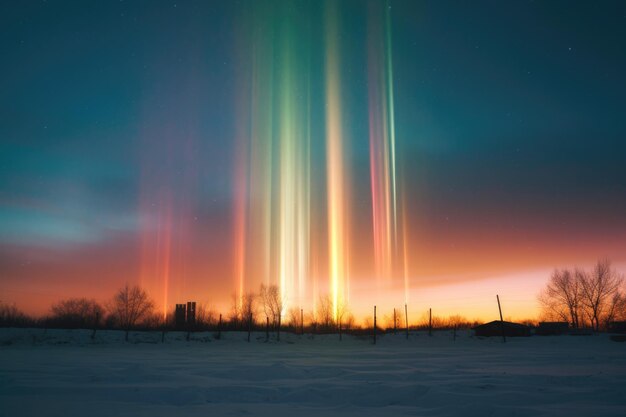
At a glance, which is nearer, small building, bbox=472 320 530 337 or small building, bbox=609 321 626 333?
small building, bbox=472 320 530 337

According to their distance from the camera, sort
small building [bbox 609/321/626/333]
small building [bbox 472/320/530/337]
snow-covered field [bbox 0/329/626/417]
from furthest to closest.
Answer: small building [bbox 609/321/626/333], small building [bbox 472/320/530/337], snow-covered field [bbox 0/329/626/417]

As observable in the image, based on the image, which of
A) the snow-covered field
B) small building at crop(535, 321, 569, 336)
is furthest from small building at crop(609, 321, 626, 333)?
the snow-covered field

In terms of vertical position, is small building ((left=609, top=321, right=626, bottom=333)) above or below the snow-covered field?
below

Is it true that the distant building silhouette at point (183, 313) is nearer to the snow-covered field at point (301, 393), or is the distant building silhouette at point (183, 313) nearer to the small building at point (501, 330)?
the small building at point (501, 330)

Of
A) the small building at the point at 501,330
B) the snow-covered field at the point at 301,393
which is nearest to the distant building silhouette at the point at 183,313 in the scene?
the small building at the point at 501,330

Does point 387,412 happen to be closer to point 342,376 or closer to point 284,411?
point 284,411

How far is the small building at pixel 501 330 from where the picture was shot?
55.3 m

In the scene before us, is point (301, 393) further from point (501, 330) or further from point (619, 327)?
point (619, 327)

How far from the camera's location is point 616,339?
46094 millimetres

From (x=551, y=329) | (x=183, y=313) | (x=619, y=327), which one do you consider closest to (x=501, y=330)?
(x=551, y=329)

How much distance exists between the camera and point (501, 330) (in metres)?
55.8

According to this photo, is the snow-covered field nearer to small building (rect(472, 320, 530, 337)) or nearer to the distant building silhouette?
small building (rect(472, 320, 530, 337))

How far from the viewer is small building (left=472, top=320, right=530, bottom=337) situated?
55.3 meters

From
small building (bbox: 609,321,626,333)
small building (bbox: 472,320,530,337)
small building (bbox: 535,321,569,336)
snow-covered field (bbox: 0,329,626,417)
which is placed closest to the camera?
snow-covered field (bbox: 0,329,626,417)
